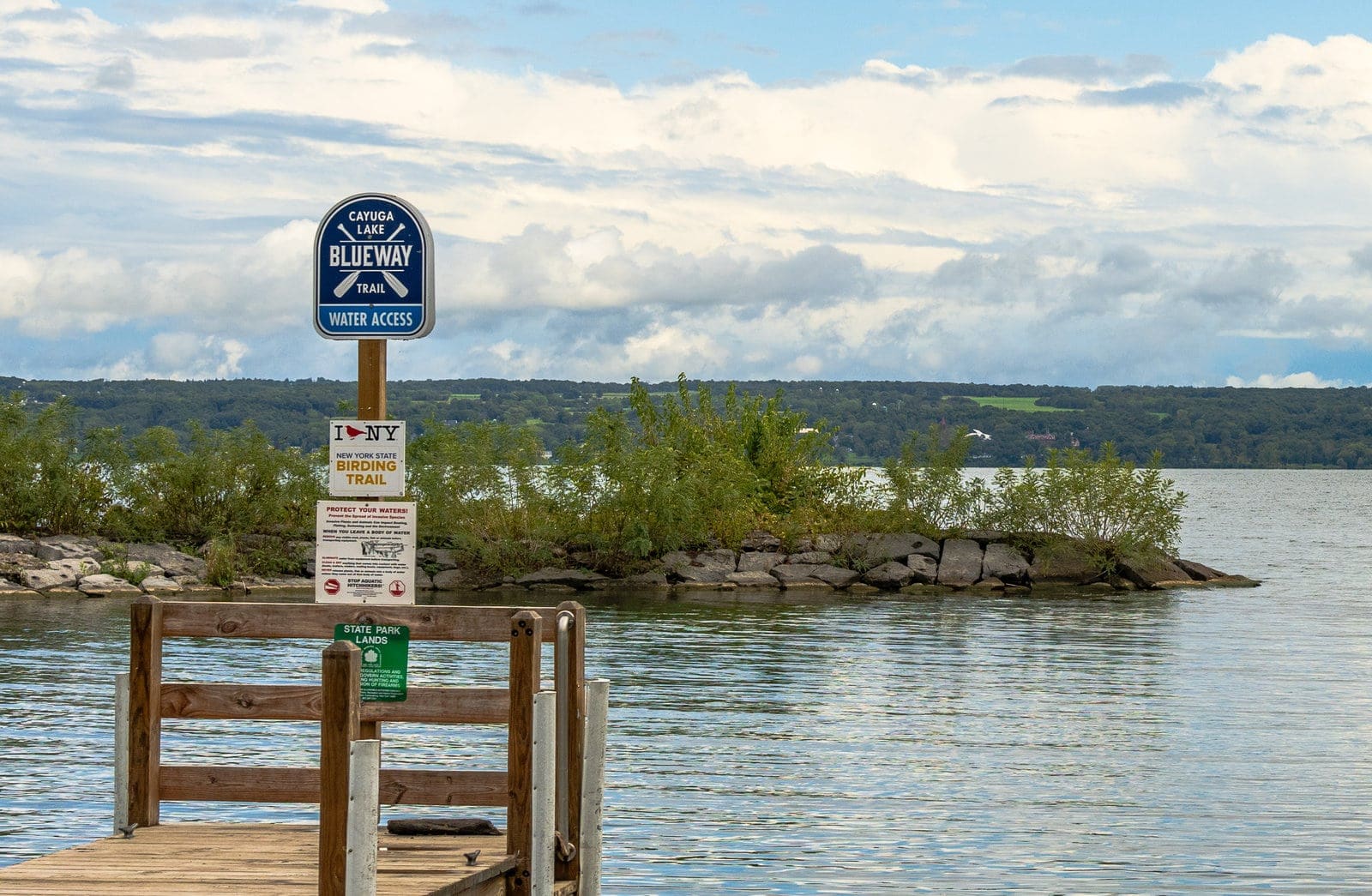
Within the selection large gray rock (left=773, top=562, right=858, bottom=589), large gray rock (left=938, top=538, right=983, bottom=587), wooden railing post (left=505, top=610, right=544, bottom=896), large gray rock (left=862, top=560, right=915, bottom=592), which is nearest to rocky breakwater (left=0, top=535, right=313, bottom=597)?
large gray rock (left=773, top=562, right=858, bottom=589)

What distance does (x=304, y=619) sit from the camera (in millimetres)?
9484

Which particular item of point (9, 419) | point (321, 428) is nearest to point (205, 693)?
point (9, 419)

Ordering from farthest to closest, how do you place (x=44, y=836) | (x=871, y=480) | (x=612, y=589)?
(x=871, y=480) < (x=612, y=589) < (x=44, y=836)

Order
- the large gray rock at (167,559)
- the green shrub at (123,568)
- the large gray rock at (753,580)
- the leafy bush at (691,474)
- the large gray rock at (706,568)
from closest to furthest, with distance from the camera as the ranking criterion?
the green shrub at (123,568)
the large gray rock at (167,559)
the large gray rock at (753,580)
the leafy bush at (691,474)
the large gray rock at (706,568)

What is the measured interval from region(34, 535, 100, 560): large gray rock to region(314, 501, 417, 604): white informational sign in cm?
3329

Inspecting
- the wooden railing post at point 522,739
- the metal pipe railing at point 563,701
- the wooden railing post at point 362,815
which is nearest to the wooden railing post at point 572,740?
the metal pipe railing at point 563,701

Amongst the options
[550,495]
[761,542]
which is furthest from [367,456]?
[761,542]

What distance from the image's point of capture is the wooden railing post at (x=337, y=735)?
7.09m

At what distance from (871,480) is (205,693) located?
40.0m

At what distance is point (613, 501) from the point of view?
45.2 meters

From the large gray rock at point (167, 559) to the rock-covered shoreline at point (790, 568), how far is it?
0.03 metres

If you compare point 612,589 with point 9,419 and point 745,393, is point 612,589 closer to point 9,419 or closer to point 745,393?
point 745,393

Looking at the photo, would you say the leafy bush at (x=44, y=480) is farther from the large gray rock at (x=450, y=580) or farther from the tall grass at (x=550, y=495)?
the large gray rock at (x=450, y=580)

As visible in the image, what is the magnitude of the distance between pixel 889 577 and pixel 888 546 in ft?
4.72
